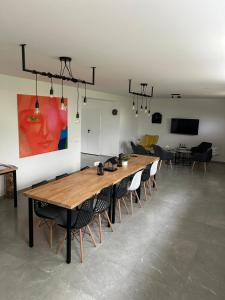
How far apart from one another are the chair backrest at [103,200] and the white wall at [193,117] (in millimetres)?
7353

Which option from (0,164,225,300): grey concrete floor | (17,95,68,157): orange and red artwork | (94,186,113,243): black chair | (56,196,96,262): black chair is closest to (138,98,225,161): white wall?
(17,95,68,157): orange and red artwork

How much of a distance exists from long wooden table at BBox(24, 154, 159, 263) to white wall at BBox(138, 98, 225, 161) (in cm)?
618

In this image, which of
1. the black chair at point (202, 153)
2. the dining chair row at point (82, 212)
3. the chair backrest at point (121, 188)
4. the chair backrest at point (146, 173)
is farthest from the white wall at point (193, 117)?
the chair backrest at point (121, 188)

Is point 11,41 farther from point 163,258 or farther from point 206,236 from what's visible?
point 206,236

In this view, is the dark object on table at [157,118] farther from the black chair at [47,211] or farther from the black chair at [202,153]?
the black chair at [47,211]

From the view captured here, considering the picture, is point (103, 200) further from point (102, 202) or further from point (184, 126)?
point (184, 126)

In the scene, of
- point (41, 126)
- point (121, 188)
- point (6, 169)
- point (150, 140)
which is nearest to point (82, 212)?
point (121, 188)

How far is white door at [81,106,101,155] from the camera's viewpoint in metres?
9.95

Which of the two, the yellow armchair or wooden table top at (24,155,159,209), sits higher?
the yellow armchair

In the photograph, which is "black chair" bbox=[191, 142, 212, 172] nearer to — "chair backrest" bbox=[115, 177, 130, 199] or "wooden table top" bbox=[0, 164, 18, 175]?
"chair backrest" bbox=[115, 177, 130, 199]

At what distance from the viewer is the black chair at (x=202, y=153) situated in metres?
8.14

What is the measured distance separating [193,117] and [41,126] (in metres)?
6.71

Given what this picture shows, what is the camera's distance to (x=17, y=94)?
16.5ft

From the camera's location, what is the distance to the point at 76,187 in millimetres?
3541
